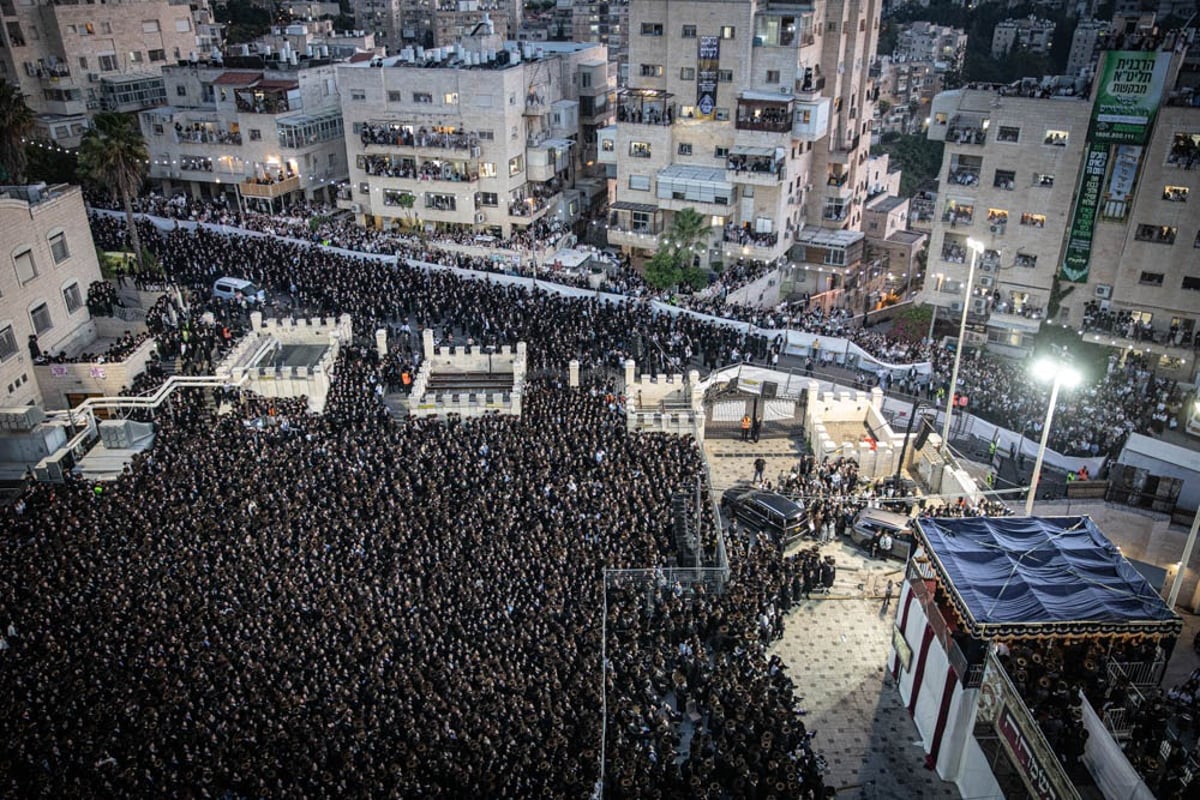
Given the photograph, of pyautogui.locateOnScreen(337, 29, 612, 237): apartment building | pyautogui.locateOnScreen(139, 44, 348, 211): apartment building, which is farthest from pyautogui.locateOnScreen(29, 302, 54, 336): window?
pyautogui.locateOnScreen(337, 29, 612, 237): apartment building

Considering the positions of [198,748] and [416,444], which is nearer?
[198,748]

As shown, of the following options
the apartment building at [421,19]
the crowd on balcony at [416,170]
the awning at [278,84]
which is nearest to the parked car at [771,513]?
the crowd on balcony at [416,170]

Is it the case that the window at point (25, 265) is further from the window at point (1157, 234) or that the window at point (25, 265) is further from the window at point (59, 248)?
the window at point (1157, 234)

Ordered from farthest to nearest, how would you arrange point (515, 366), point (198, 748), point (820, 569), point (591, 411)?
point (515, 366) < point (591, 411) < point (820, 569) < point (198, 748)

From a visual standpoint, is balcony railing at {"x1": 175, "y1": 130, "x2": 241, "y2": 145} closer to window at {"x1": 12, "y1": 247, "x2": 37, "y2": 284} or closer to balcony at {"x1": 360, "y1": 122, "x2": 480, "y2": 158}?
balcony at {"x1": 360, "y1": 122, "x2": 480, "y2": 158}

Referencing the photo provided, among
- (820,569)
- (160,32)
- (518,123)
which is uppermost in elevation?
(160,32)

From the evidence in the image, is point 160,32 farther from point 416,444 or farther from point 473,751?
point 473,751

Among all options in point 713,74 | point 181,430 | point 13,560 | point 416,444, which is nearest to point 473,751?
point 416,444

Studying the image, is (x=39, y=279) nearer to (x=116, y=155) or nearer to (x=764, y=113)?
(x=116, y=155)
